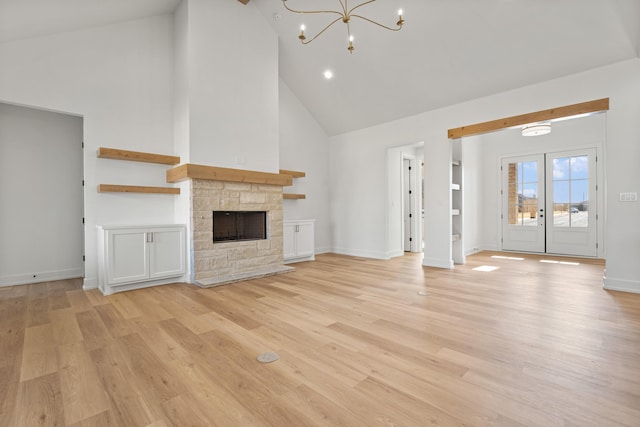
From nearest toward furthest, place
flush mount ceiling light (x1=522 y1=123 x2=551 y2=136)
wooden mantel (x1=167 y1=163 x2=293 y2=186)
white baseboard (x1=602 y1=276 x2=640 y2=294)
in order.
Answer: white baseboard (x1=602 y1=276 x2=640 y2=294) < wooden mantel (x1=167 y1=163 x2=293 y2=186) < flush mount ceiling light (x1=522 y1=123 x2=551 y2=136)

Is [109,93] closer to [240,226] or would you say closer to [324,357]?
[240,226]

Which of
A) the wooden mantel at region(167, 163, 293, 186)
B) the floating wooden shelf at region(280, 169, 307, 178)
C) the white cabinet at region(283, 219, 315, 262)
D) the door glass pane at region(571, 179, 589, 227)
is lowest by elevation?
the white cabinet at region(283, 219, 315, 262)

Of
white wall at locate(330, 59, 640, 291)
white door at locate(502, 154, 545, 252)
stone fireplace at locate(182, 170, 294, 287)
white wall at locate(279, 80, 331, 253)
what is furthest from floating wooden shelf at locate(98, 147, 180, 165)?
white door at locate(502, 154, 545, 252)

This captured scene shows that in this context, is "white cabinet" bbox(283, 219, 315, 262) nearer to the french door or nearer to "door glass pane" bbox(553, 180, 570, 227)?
the french door

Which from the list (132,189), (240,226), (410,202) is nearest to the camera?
→ (132,189)

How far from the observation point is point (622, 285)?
3.66 meters

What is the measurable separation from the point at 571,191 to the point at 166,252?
8011 mm

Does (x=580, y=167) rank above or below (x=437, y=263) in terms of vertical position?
above

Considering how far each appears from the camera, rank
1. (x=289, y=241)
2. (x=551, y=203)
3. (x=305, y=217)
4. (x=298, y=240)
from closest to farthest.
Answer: (x=289, y=241)
(x=298, y=240)
(x=551, y=203)
(x=305, y=217)

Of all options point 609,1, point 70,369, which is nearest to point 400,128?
point 609,1

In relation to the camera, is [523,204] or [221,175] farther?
[523,204]

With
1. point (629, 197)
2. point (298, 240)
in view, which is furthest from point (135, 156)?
point (629, 197)

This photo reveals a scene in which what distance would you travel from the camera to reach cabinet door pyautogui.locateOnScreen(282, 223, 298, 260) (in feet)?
18.5

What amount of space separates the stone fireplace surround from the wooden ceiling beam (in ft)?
10.2
